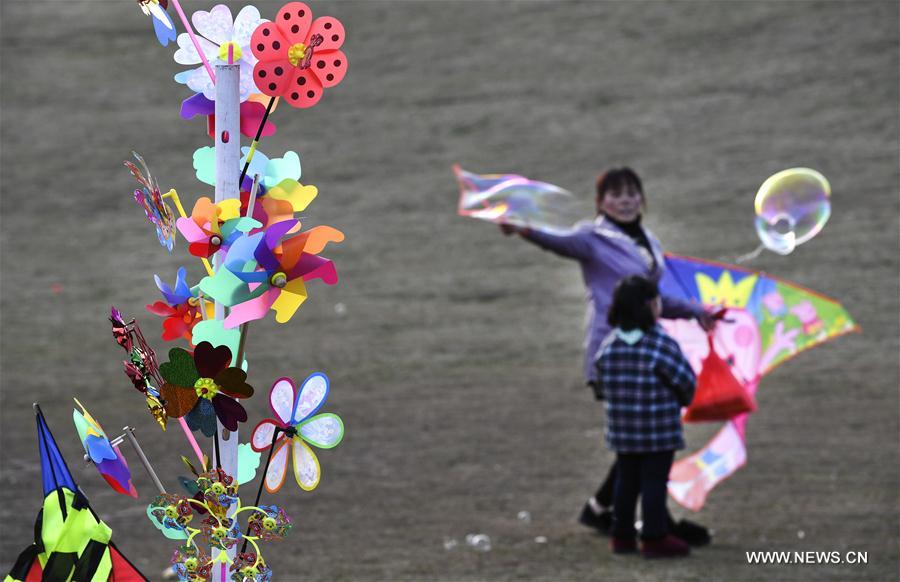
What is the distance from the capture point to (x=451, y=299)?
9281 millimetres

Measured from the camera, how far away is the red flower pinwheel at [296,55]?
2.43 meters

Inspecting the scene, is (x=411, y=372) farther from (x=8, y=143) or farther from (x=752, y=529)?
(x=8, y=143)

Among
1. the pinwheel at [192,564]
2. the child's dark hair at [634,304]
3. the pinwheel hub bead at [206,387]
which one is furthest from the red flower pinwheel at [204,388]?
the child's dark hair at [634,304]

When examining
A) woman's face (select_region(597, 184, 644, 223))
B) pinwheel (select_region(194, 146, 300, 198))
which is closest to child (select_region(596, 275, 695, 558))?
woman's face (select_region(597, 184, 644, 223))

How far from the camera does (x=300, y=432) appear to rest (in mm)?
2490

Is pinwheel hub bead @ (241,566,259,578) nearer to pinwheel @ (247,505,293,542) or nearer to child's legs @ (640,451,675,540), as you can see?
pinwheel @ (247,505,293,542)

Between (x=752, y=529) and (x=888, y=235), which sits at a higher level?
(x=888, y=235)

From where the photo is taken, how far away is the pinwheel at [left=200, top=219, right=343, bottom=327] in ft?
7.63

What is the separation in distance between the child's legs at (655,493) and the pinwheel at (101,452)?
2645mm

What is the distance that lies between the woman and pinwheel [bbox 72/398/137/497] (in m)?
2.74

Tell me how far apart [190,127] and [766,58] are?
19.7 ft

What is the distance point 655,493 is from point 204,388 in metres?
2.70

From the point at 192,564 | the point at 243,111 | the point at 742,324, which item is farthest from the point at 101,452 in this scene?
the point at 742,324

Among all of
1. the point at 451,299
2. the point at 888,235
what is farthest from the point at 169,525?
the point at 888,235
